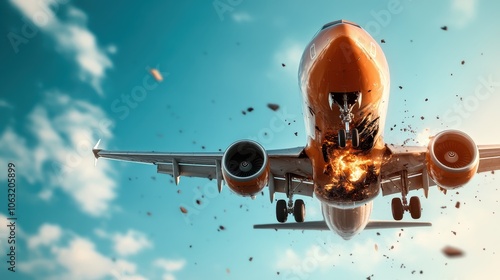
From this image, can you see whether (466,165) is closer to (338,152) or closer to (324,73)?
(338,152)

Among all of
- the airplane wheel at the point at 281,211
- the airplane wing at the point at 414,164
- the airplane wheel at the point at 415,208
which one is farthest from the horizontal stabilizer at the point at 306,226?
the airplane wheel at the point at 415,208

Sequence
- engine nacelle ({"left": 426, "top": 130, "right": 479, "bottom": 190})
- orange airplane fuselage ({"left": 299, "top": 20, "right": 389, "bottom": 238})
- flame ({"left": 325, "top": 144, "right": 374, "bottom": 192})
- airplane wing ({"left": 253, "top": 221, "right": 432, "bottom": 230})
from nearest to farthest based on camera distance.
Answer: orange airplane fuselage ({"left": 299, "top": 20, "right": 389, "bottom": 238}) → engine nacelle ({"left": 426, "top": 130, "right": 479, "bottom": 190}) → flame ({"left": 325, "top": 144, "right": 374, "bottom": 192}) → airplane wing ({"left": 253, "top": 221, "right": 432, "bottom": 230})

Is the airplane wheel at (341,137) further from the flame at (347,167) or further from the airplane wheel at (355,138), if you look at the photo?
the flame at (347,167)

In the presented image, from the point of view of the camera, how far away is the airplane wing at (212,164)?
1628cm

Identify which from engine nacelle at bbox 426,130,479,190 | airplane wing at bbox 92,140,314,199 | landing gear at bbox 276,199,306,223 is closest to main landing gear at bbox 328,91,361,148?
engine nacelle at bbox 426,130,479,190

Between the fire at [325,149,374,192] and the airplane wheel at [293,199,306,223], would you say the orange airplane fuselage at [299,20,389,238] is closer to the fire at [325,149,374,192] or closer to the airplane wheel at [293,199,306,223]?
the fire at [325,149,374,192]

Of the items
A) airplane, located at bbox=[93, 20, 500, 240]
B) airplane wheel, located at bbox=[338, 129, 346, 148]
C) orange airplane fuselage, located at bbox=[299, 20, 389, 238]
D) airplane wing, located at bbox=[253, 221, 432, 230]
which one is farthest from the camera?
airplane wing, located at bbox=[253, 221, 432, 230]

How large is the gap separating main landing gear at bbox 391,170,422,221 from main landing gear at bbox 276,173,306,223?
11.4 feet

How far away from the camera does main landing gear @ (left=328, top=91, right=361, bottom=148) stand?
1212 cm

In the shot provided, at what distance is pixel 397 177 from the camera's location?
17750 mm

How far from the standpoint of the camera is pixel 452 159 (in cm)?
1404

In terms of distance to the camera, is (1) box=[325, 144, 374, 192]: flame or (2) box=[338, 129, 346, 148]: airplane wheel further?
(1) box=[325, 144, 374, 192]: flame

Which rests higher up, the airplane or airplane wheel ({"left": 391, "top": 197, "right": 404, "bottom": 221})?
Result: the airplane

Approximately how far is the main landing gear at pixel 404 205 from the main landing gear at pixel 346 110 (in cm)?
464
